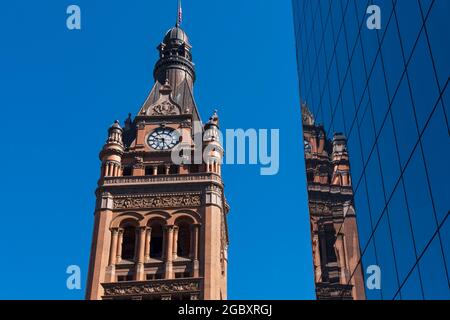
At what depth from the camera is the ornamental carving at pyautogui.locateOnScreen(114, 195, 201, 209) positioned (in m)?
81.0

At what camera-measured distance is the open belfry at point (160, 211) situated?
74.3 meters

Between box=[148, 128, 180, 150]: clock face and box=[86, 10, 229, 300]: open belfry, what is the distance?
0.37ft

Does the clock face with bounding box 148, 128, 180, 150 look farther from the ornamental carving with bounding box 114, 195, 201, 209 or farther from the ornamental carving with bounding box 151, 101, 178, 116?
the ornamental carving with bounding box 114, 195, 201, 209

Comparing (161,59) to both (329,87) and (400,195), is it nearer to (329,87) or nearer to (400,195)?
(329,87)

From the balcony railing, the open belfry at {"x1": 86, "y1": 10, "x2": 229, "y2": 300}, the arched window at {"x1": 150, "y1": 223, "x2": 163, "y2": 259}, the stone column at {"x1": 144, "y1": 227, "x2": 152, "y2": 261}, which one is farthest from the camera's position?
the balcony railing

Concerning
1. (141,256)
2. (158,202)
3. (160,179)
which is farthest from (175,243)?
(160,179)

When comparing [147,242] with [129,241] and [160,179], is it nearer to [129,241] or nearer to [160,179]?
[129,241]

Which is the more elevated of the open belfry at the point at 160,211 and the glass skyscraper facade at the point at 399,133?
the open belfry at the point at 160,211

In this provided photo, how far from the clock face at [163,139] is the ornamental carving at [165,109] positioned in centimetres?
260

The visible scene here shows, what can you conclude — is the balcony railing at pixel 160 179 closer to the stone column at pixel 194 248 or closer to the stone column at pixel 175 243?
the stone column at pixel 175 243

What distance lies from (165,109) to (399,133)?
2701 inches

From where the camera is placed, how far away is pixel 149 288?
7394 cm

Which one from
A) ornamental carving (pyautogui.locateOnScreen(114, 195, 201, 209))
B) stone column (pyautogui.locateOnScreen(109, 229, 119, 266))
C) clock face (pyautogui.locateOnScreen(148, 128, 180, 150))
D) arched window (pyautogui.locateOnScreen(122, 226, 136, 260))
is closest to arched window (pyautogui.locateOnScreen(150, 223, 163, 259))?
arched window (pyautogui.locateOnScreen(122, 226, 136, 260))

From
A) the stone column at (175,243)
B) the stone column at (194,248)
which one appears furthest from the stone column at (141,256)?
the stone column at (194,248)
